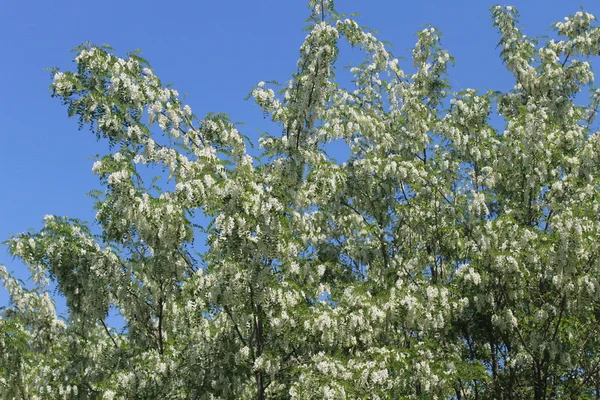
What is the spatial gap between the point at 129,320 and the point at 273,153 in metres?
4.27

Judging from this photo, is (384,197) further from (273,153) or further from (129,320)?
(129,320)

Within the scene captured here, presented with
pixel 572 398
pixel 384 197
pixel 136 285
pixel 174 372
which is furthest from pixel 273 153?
pixel 572 398

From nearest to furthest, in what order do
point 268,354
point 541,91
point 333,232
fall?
point 268,354 → point 333,232 → point 541,91

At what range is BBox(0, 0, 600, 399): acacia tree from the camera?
33.5ft

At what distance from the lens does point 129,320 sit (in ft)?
38.9

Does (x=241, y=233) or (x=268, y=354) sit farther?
(x=268, y=354)

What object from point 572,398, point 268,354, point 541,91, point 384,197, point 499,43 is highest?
point 499,43

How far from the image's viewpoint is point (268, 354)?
1034 cm

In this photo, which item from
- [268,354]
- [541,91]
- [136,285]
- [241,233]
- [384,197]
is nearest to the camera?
[241,233]

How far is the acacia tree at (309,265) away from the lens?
33.5ft

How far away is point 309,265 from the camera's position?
41.4 feet

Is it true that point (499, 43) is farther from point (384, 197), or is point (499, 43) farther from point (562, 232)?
point (562, 232)

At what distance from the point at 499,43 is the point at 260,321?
1128 centimetres

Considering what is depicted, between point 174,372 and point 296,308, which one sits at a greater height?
point 296,308
